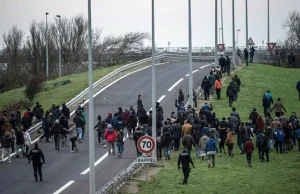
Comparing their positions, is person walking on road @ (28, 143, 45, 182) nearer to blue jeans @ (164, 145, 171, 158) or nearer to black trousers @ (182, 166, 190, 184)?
black trousers @ (182, 166, 190, 184)

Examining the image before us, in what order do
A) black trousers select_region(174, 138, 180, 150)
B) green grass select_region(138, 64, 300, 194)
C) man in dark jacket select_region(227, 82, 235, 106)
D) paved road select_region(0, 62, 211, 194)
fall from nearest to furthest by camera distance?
green grass select_region(138, 64, 300, 194), paved road select_region(0, 62, 211, 194), black trousers select_region(174, 138, 180, 150), man in dark jacket select_region(227, 82, 235, 106)

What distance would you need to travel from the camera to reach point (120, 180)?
27.1 meters

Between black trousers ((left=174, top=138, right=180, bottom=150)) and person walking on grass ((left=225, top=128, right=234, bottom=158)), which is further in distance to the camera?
black trousers ((left=174, top=138, right=180, bottom=150))

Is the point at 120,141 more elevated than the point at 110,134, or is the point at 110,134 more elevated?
the point at 110,134

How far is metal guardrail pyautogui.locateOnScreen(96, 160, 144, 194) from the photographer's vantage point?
82.8ft

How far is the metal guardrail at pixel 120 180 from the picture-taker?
25250mm

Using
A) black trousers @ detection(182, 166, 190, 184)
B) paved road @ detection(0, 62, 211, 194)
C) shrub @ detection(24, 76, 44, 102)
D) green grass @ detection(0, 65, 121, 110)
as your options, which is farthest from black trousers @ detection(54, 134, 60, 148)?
shrub @ detection(24, 76, 44, 102)

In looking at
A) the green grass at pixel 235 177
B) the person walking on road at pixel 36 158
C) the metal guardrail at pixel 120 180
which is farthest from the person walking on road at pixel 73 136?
the person walking on road at pixel 36 158

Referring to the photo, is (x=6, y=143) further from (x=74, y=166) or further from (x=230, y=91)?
(x=230, y=91)

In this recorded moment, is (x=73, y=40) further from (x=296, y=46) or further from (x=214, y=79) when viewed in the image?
(x=214, y=79)

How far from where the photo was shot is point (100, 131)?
36500 mm

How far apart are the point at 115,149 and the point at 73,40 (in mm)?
80988

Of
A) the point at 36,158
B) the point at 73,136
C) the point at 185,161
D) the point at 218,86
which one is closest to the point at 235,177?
the point at 185,161

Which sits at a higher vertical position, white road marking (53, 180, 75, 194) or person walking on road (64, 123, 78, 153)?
person walking on road (64, 123, 78, 153)
